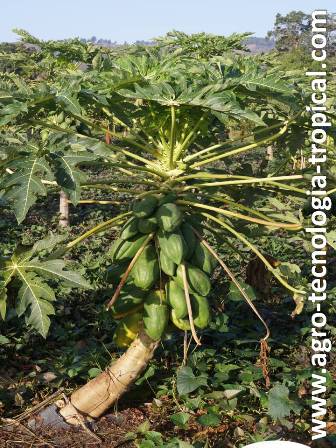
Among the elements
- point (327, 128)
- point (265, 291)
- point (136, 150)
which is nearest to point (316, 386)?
point (265, 291)

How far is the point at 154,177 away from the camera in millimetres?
2221

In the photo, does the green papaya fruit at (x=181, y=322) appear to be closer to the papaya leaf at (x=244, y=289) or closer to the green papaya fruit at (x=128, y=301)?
the green papaya fruit at (x=128, y=301)

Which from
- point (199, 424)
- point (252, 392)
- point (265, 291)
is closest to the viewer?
point (199, 424)

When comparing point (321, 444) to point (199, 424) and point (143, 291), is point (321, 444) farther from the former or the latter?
point (143, 291)

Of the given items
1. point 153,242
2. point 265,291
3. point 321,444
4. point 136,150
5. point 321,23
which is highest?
point 321,23

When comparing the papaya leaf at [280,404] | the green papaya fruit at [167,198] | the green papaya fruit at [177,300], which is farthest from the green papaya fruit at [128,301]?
the papaya leaf at [280,404]

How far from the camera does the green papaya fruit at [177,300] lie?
6.76 feet

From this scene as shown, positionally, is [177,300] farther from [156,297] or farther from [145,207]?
[145,207]

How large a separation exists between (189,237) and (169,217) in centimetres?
15

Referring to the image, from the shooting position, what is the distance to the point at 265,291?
2.69 meters

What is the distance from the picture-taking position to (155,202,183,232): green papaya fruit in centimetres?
195

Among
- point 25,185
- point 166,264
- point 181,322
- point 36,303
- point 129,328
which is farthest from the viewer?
point 129,328

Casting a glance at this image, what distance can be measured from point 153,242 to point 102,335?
1200 millimetres

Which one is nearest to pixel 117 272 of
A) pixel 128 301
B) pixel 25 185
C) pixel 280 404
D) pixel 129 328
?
pixel 128 301
